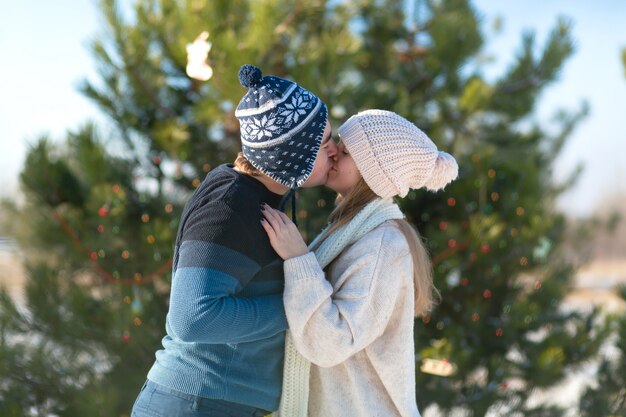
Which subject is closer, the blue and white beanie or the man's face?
the blue and white beanie

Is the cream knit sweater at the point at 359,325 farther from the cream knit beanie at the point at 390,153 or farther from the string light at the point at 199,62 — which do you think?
the string light at the point at 199,62

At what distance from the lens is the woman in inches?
53.9

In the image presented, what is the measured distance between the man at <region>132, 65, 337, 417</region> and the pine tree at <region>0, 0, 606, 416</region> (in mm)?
1031

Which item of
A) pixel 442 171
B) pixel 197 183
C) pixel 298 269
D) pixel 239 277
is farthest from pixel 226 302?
pixel 197 183

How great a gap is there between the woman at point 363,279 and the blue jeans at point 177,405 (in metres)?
0.15

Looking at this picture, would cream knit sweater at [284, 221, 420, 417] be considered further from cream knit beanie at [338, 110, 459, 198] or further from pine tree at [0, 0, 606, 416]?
pine tree at [0, 0, 606, 416]

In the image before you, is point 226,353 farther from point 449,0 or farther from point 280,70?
point 449,0

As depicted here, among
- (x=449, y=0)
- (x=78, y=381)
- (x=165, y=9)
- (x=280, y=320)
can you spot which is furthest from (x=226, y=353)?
(x=449, y=0)

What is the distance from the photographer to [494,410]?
301 cm

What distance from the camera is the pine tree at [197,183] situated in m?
2.56

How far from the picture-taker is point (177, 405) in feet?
4.30

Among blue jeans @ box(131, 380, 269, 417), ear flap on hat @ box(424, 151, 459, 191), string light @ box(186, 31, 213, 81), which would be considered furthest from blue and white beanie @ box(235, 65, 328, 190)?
string light @ box(186, 31, 213, 81)

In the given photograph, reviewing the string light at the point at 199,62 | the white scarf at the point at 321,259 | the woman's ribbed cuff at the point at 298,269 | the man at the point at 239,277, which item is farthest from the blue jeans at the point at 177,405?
the string light at the point at 199,62

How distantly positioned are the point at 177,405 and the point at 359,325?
1.27 feet
